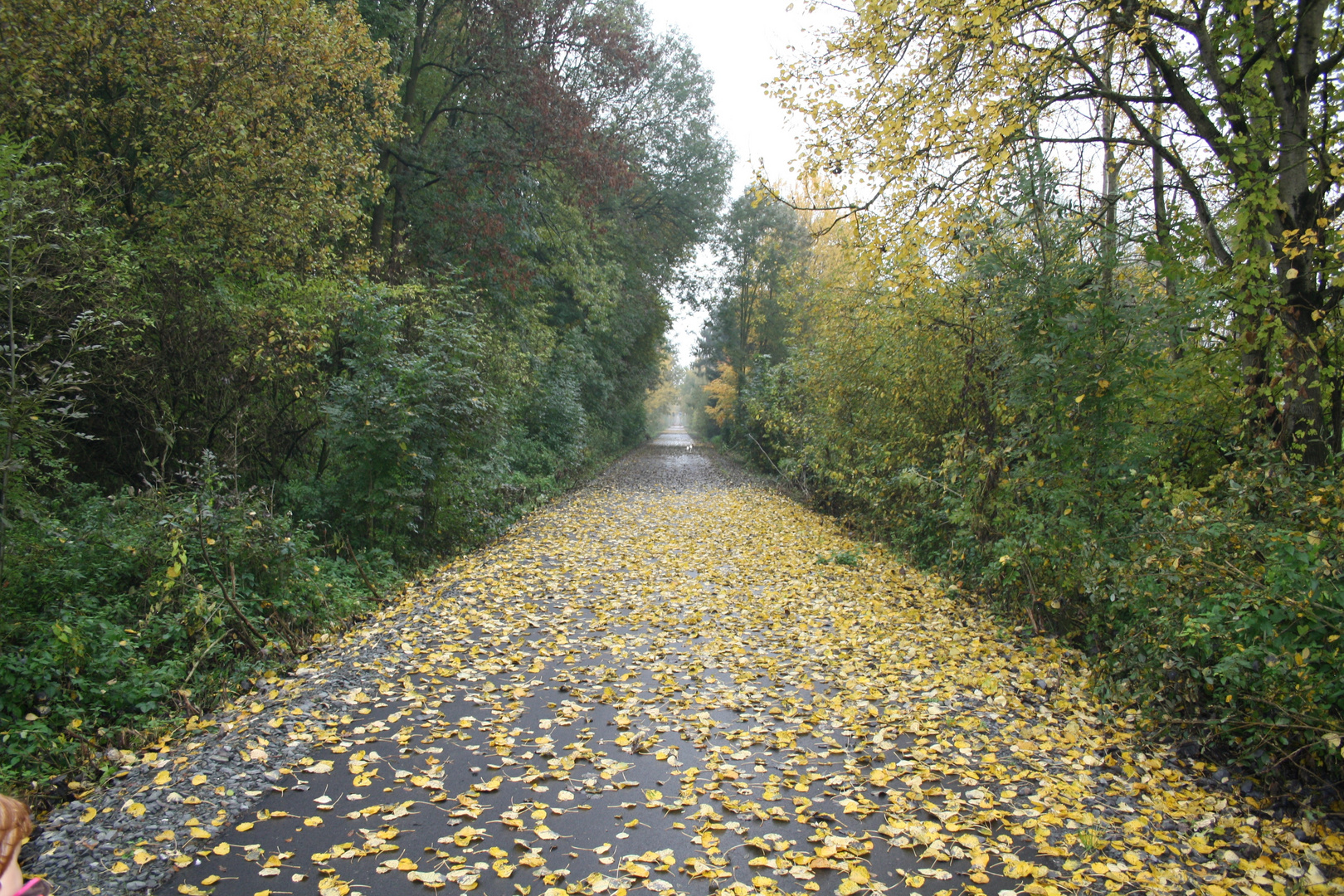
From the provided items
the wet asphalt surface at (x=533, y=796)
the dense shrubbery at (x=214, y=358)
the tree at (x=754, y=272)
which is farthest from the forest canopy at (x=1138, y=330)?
the tree at (x=754, y=272)

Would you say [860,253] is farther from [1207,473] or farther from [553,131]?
[553,131]

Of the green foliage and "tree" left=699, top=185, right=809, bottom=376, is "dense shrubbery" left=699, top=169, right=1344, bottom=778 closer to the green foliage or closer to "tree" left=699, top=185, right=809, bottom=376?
the green foliage

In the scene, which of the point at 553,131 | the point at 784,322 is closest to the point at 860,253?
the point at 553,131

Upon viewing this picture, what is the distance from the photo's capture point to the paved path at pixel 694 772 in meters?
3.10

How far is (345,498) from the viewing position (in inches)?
327

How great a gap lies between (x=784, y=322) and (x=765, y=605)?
2590 centimetres

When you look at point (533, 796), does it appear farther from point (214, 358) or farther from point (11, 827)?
point (214, 358)

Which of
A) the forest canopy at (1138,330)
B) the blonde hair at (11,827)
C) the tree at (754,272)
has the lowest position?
the blonde hair at (11,827)

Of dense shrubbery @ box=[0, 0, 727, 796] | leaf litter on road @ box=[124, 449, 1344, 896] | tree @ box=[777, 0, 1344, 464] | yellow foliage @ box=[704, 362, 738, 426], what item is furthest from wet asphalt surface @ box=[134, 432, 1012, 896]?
yellow foliage @ box=[704, 362, 738, 426]

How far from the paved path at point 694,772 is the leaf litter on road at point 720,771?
0.02 metres

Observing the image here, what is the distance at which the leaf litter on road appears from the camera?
122 inches

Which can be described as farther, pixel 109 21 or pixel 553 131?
pixel 553 131

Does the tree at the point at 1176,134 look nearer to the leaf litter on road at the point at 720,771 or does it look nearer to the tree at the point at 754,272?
the leaf litter on road at the point at 720,771

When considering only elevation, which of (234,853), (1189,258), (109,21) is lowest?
(234,853)
